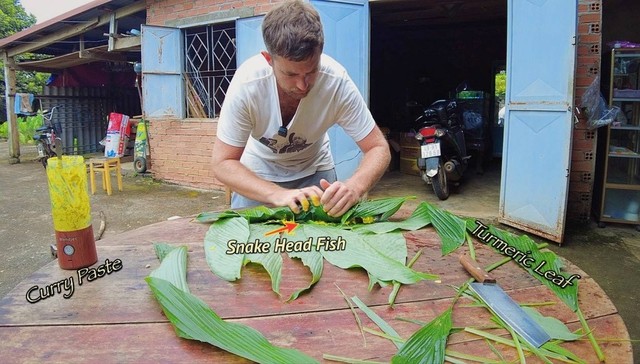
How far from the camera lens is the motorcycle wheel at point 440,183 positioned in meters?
5.76

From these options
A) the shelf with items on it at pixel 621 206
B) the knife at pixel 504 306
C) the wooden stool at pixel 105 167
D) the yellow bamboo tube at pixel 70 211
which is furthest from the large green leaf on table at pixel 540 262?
the wooden stool at pixel 105 167

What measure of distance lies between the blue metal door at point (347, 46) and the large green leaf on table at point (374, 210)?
366 cm

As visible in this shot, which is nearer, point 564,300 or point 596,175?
point 564,300

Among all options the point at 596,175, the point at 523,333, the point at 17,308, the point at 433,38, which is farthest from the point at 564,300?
the point at 433,38

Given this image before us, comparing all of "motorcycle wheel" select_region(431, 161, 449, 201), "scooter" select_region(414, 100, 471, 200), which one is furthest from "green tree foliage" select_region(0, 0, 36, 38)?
"motorcycle wheel" select_region(431, 161, 449, 201)

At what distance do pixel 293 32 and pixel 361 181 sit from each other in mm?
722

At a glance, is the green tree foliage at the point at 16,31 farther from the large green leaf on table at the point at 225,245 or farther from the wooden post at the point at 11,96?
the large green leaf on table at the point at 225,245

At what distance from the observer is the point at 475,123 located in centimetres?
811

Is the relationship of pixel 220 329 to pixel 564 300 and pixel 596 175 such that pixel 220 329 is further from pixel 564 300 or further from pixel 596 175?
pixel 596 175

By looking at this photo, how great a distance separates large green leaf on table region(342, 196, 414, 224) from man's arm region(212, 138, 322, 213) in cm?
15

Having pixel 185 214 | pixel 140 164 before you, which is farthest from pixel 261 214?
pixel 140 164

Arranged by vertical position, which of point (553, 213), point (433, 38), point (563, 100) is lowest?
point (553, 213)

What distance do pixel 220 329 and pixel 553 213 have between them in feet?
13.1

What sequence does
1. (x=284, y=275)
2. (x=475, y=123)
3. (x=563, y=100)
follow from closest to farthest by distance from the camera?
(x=284, y=275) → (x=563, y=100) → (x=475, y=123)
